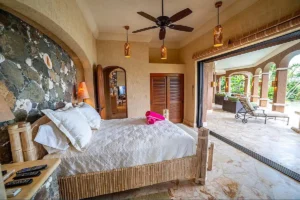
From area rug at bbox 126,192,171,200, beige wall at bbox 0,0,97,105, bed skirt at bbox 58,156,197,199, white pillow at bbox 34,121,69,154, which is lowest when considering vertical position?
area rug at bbox 126,192,171,200

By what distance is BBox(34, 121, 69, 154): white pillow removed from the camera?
135 cm

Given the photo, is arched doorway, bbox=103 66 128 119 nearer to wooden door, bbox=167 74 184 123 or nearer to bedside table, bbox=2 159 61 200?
wooden door, bbox=167 74 184 123

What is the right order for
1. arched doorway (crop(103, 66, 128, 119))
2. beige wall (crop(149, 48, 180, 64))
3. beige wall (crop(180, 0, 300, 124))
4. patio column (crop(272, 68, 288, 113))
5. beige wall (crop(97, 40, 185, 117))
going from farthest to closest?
patio column (crop(272, 68, 288, 113)), beige wall (crop(149, 48, 180, 64)), arched doorway (crop(103, 66, 128, 119)), beige wall (crop(97, 40, 185, 117)), beige wall (crop(180, 0, 300, 124))

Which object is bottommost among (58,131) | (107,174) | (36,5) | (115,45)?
(107,174)

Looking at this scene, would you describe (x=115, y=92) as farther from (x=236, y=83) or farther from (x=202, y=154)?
(x=236, y=83)

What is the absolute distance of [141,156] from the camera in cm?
153

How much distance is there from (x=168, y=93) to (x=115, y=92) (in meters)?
1.74

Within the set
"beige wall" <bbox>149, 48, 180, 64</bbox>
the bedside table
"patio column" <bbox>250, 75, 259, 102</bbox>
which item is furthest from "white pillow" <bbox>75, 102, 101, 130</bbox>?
"patio column" <bbox>250, 75, 259, 102</bbox>

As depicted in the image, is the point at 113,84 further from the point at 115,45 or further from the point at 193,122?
the point at 193,122

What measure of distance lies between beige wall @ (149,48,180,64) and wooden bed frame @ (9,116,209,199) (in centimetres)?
353

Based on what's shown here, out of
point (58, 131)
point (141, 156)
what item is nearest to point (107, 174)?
point (141, 156)

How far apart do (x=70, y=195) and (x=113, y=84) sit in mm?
3186

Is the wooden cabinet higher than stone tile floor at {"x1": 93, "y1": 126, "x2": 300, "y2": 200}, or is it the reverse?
the wooden cabinet

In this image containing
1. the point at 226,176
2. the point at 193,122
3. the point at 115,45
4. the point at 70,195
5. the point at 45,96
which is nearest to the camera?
the point at 70,195
